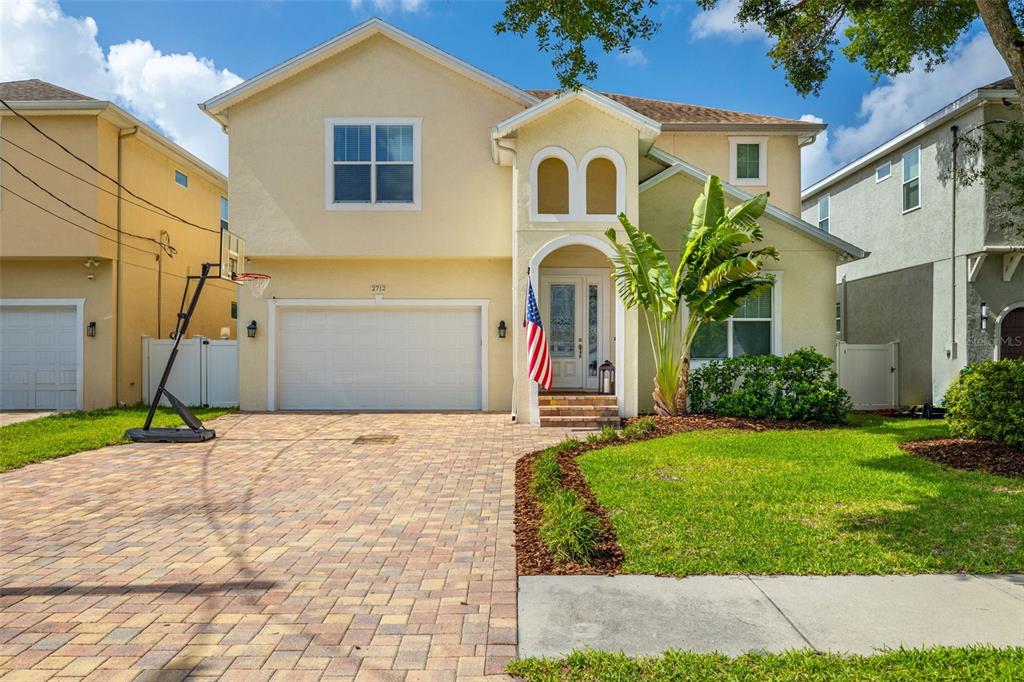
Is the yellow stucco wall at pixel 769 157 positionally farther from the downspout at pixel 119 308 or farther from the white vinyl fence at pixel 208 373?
the downspout at pixel 119 308

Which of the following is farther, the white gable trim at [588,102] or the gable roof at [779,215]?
the gable roof at [779,215]

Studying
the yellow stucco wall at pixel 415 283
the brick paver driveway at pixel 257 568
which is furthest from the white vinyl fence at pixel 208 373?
the brick paver driveway at pixel 257 568

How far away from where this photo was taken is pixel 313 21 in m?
13.6

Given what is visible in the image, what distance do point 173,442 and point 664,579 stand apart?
30.2 feet

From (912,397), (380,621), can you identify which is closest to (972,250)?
(912,397)

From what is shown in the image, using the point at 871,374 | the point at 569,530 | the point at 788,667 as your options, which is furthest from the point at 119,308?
the point at 871,374

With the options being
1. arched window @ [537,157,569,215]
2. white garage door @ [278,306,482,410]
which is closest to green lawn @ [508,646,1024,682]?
white garage door @ [278,306,482,410]

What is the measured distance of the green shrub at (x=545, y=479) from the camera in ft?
22.7

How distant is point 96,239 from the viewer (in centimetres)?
1438

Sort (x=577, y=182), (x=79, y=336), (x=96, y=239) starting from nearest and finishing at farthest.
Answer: (x=577, y=182), (x=96, y=239), (x=79, y=336)

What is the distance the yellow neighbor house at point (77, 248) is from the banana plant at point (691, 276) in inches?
465

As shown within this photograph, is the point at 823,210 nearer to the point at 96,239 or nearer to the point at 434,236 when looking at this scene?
the point at 434,236

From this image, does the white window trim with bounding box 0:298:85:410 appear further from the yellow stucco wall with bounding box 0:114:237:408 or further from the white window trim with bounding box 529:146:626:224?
the white window trim with bounding box 529:146:626:224

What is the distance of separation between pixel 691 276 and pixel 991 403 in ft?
16.9
